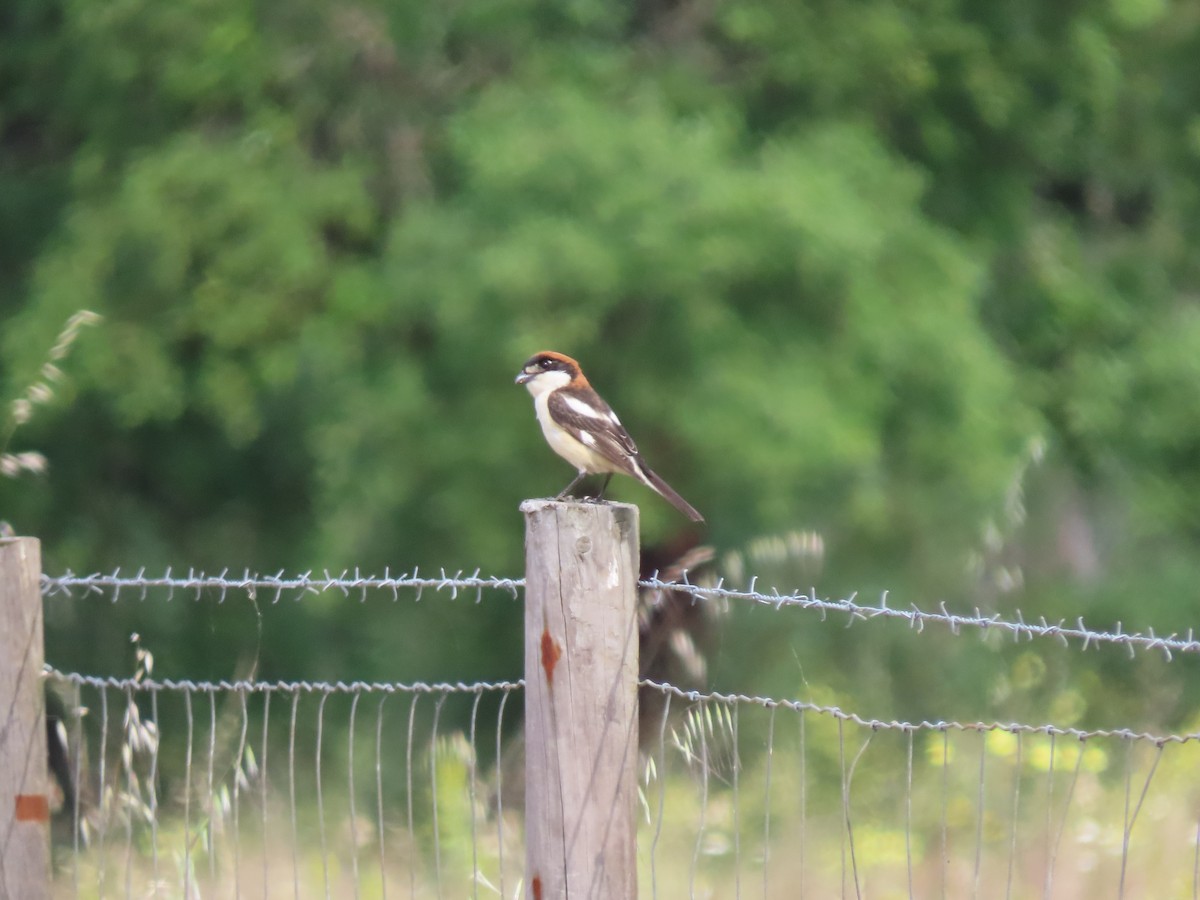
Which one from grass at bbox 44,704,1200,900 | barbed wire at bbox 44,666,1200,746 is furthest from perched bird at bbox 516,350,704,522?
barbed wire at bbox 44,666,1200,746

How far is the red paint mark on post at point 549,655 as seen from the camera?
10.6 feet

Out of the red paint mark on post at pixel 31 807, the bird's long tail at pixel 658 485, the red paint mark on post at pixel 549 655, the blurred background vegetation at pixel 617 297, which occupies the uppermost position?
the blurred background vegetation at pixel 617 297

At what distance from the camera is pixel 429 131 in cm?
994

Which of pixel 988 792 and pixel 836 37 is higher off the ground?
pixel 836 37

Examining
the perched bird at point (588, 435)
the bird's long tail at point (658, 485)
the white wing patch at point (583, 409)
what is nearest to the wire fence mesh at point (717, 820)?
the bird's long tail at point (658, 485)

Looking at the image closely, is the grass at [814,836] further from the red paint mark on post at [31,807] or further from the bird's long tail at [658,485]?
the bird's long tail at [658,485]

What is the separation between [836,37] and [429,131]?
2.57 metres

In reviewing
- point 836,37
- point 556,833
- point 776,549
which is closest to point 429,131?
point 836,37

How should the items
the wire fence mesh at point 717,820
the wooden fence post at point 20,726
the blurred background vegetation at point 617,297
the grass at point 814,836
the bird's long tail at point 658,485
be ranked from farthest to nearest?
the blurred background vegetation at point 617,297
the bird's long tail at point 658,485
the grass at point 814,836
the wire fence mesh at point 717,820
the wooden fence post at point 20,726

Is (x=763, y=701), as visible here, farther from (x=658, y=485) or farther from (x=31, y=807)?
(x=658, y=485)

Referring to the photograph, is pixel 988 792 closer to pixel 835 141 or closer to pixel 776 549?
pixel 776 549

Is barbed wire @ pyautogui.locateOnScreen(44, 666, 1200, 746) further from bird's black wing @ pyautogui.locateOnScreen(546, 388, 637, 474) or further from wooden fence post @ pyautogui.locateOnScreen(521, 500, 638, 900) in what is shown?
bird's black wing @ pyautogui.locateOnScreen(546, 388, 637, 474)

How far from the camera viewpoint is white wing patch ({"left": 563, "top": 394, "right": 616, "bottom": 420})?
19.2 feet

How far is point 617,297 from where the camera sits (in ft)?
27.6
